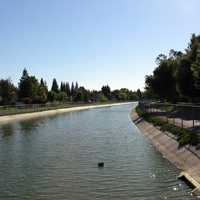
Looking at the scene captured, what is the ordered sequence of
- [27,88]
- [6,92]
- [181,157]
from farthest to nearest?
1. [27,88]
2. [6,92]
3. [181,157]

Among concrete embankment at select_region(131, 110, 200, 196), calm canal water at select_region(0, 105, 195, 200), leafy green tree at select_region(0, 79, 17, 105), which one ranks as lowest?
calm canal water at select_region(0, 105, 195, 200)

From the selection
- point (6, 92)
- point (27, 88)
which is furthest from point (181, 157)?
point (27, 88)

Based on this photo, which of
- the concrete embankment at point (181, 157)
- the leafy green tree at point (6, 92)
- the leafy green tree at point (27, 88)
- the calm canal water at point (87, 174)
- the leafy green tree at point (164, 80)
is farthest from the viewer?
the leafy green tree at point (27, 88)

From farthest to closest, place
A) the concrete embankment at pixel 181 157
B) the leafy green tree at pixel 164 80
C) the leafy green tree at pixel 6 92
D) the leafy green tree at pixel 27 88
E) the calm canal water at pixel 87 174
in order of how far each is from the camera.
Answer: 1. the leafy green tree at pixel 27 88
2. the leafy green tree at pixel 6 92
3. the leafy green tree at pixel 164 80
4. the concrete embankment at pixel 181 157
5. the calm canal water at pixel 87 174

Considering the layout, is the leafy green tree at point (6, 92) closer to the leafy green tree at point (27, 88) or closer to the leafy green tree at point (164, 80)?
the leafy green tree at point (27, 88)

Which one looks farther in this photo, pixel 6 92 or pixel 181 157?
pixel 6 92

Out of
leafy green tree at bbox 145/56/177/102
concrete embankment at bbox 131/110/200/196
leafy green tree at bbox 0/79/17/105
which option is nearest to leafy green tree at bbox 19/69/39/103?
leafy green tree at bbox 0/79/17/105

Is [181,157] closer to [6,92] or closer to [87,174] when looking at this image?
[87,174]

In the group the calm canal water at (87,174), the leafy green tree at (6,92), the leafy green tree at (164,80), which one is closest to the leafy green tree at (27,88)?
the leafy green tree at (6,92)

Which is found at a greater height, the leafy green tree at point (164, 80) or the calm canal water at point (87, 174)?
the leafy green tree at point (164, 80)

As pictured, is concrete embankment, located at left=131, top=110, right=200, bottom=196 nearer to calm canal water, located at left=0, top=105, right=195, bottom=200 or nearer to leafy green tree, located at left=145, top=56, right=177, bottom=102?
calm canal water, located at left=0, top=105, right=195, bottom=200

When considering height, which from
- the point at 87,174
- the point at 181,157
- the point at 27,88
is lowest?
the point at 87,174

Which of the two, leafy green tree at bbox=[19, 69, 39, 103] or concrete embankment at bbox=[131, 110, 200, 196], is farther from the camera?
leafy green tree at bbox=[19, 69, 39, 103]

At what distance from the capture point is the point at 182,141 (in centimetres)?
2547
